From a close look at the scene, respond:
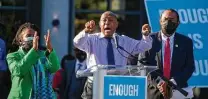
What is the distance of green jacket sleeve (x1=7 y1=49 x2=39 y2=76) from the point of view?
27.6 feet

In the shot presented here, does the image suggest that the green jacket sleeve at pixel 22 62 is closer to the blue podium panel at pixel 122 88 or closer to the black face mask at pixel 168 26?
the blue podium panel at pixel 122 88

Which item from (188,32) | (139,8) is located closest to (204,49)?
(188,32)

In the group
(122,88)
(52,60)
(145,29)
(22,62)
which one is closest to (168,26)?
(145,29)

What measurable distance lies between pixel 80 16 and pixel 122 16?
723mm

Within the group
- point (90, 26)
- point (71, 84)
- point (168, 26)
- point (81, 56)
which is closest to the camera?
point (90, 26)

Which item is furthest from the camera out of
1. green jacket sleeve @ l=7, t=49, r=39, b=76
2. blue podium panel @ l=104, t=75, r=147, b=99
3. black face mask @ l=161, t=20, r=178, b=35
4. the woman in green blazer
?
black face mask @ l=161, t=20, r=178, b=35

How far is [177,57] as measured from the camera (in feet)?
30.9

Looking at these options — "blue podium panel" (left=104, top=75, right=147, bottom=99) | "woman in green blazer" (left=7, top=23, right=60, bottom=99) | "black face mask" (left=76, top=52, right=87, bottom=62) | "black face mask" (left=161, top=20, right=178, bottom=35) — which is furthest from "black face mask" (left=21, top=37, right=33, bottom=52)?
"black face mask" (left=76, top=52, right=87, bottom=62)

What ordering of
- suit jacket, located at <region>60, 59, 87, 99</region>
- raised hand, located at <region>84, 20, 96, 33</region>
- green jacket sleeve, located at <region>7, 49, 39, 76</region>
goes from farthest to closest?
suit jacket, located at <region>60, 59, 87, 99</region>
green jacket sleeve, located at <region>7, 49, 39, 76</region>
raised hand, located at <region>84, 20, 96, 33</region>

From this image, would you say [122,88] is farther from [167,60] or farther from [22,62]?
[167,60]

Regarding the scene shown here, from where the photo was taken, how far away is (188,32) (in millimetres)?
11609

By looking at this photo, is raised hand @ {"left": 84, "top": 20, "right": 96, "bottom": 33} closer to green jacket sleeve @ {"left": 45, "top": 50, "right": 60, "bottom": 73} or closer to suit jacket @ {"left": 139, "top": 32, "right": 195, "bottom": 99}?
green jacket sleeve @ {"left": 45, "top": 50, "right": 60, "bottom": 73}

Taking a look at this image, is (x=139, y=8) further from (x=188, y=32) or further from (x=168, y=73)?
(x=168, y=73)

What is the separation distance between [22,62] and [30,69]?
151mm
